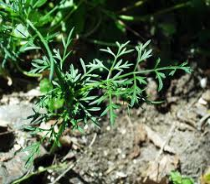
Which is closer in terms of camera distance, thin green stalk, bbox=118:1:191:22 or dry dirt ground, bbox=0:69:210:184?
dry dirt ground, bbox=0:69:210:184

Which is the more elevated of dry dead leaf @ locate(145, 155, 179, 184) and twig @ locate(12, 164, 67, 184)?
twig @ locate(12, 164, 67, 184)

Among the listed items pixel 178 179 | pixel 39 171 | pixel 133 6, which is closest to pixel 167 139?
pixel 178 179

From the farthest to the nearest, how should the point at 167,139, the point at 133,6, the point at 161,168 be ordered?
the point at 133,6
the point at 167,139
the point at 161,168

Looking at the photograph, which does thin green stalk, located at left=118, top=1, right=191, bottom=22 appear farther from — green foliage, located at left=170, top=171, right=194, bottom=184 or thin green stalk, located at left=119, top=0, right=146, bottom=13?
green foliage, located at left=170, top=171, right=194, bottom=184

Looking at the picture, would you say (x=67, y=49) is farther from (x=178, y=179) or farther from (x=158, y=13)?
(x=178, y=179)

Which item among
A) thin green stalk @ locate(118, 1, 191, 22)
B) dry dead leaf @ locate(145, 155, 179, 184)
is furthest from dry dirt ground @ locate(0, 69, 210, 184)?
thin green stalk @ locate(118, 1, 191, 22)

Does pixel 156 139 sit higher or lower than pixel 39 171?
lower

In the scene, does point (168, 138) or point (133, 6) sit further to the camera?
point (133, 6)

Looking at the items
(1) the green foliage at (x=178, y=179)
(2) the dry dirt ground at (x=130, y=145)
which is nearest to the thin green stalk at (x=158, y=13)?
(2) the dry dirt ground at (x=130, y=145)

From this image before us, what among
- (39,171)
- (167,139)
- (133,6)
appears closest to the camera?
(39,171)
